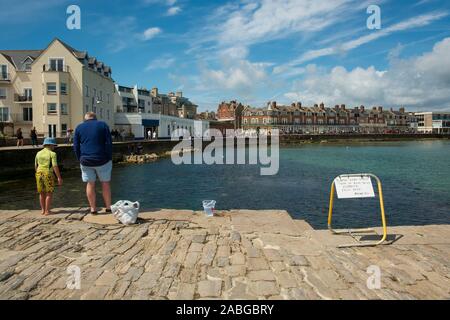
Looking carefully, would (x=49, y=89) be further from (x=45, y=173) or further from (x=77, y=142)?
(x=77, y=142)

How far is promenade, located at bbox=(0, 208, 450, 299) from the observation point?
425 centimetres

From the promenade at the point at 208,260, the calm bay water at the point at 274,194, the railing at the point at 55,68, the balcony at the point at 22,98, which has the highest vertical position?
the railing at the point at 55,68

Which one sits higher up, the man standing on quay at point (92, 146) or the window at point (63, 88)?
the window at point (63, 88)

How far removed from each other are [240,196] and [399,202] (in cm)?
872

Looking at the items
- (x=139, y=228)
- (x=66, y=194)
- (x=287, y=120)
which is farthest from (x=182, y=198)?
(x=287, y=120)

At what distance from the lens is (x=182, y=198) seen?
20000 mm

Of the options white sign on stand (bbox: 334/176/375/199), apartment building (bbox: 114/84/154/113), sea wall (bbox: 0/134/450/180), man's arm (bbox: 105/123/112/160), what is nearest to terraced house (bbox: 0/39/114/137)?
sea wall (bbox: 0/134/450/180)

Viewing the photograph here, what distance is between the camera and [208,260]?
5227 mm

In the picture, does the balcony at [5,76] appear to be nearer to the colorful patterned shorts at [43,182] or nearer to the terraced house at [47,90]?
the terraced house at [47,90]

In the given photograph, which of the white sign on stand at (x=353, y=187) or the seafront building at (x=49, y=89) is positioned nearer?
the white sign on stand at (x=353, y=187)

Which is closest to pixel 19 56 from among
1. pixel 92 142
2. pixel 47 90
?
pixel 47 90

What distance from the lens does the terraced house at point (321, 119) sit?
13038 centimetres

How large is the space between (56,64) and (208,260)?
1855 inches

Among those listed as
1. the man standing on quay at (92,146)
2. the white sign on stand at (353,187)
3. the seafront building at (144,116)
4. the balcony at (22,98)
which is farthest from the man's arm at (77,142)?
the seafront building at (144,116)
